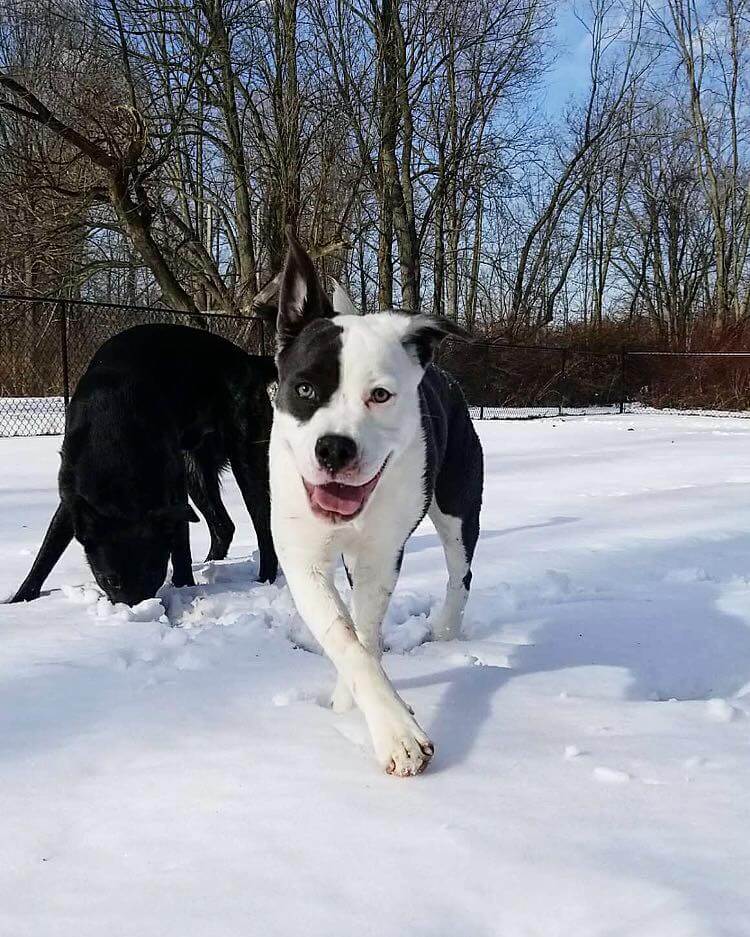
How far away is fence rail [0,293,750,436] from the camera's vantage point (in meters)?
12.5

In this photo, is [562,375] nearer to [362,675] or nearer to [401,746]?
[362,675]

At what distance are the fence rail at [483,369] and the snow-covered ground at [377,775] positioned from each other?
925 centimetres

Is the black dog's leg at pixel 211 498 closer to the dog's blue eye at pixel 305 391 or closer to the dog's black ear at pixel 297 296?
the dog's black ear at pixel 297 296

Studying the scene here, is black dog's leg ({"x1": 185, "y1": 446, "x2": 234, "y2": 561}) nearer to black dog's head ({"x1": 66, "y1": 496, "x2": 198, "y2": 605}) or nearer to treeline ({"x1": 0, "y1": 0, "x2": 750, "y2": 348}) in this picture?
black dog's head ({"x1": 66, "y1": 496, "x2": 198, "y2": 605})

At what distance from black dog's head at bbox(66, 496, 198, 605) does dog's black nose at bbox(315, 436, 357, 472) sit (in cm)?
172

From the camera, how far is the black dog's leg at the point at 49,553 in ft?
11.5

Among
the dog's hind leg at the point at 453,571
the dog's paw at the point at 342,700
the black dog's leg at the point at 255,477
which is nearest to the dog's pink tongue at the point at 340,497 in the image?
the dog's paw at the point at 342,700

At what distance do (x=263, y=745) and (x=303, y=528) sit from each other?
1.96 ft

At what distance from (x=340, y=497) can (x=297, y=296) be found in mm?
764

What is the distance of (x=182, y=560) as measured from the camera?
3.84m

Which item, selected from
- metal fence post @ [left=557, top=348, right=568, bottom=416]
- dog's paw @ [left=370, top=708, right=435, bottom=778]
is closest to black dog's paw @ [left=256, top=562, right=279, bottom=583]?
dog's paw @ [left=370, top=708, right=435, bottom=778]

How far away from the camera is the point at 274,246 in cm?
1500

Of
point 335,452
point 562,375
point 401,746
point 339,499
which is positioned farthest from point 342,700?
point 562,375

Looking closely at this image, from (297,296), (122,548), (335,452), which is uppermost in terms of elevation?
(297,296)
